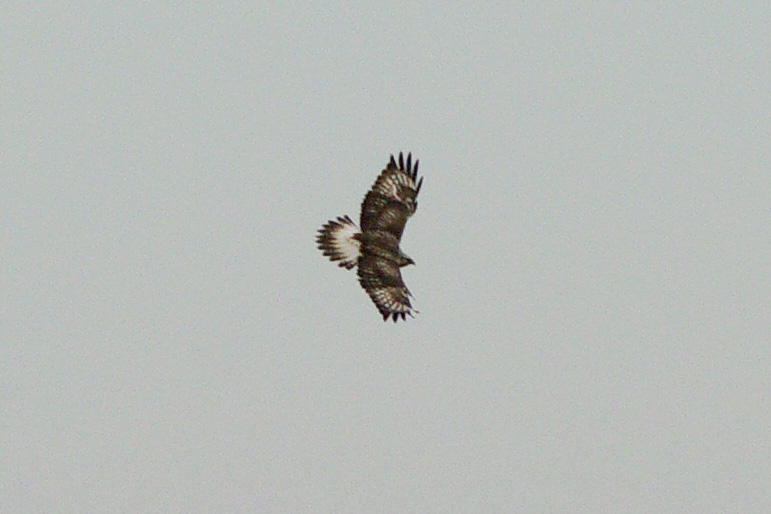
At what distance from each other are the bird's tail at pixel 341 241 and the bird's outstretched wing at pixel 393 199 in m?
0.57

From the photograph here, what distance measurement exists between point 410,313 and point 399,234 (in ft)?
5.05

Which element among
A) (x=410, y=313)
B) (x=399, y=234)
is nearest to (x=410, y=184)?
(x=399, y=234)

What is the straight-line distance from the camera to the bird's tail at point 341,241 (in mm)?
21672

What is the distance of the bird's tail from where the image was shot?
21.7 m

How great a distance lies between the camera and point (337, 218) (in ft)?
72.1

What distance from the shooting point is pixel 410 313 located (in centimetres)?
2088

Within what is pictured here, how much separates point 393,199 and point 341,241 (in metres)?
1.42

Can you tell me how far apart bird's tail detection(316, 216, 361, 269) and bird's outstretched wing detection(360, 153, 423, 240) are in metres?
0.57

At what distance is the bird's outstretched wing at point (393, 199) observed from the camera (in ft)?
69.4

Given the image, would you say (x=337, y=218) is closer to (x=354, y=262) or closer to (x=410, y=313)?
(x=354, y=262)

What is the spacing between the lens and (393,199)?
21172 mm

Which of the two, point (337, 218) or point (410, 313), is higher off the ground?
point (337, 218)

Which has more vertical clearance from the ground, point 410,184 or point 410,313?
point 410,184

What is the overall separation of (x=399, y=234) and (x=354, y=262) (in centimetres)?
107
